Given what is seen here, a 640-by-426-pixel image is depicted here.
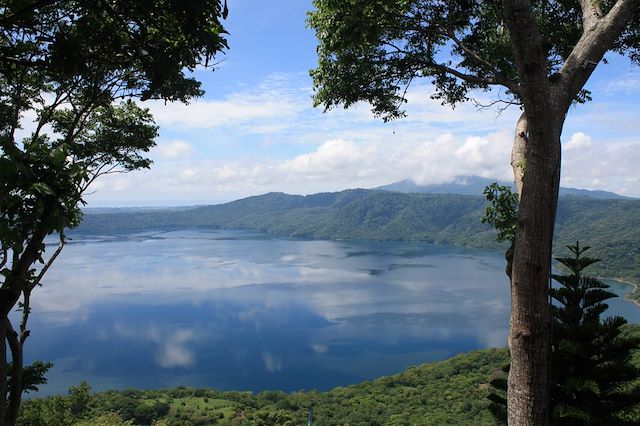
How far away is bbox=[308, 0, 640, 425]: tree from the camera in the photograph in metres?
2.90

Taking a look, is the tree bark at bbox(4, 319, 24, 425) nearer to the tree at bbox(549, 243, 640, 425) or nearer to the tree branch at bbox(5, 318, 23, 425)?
the tree branch at bbox(5, 318, 23, 425)

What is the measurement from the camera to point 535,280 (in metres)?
2.90

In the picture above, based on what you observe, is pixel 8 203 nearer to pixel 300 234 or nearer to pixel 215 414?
pixel 215 414

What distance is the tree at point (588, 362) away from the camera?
19.6 feet

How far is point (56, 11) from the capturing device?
484 cm

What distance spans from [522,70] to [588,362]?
202 inches

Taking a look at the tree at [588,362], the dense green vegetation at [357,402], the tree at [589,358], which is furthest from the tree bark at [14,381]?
the dense green vegetation at [357,402]

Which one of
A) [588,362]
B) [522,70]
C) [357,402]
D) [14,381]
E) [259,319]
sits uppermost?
[522,70]

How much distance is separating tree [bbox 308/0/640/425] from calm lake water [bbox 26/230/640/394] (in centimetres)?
4623

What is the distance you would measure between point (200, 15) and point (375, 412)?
38061 mm

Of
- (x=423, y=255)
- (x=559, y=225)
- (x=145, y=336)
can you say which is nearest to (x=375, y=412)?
(x=145, y=336)

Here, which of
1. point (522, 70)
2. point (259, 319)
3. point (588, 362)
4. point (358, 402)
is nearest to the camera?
point (522, 70)

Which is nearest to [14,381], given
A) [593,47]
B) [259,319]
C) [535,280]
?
[535,280]

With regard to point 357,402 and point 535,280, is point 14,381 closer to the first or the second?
point 535,280
